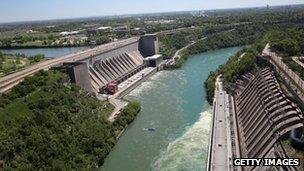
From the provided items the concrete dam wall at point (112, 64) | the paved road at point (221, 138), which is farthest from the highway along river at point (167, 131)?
the concrete dam wall at point (112, 64)

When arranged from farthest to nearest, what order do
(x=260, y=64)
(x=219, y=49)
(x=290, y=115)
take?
(x=219, y=49), (x=260, y=64), (x=290, y=115)

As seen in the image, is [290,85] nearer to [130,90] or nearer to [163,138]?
[163,138]

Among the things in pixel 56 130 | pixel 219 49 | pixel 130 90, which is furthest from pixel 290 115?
pixel 219 49

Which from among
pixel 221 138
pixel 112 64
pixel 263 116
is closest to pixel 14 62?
pixel 112 64

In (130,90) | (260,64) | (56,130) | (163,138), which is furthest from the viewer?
(130,90)

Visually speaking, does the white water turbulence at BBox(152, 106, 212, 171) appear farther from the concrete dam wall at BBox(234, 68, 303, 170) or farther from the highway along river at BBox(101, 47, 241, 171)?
the concrete dam wall at BBox(234, 68, 303, 170)

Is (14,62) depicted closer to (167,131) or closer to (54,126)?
(54,126)
